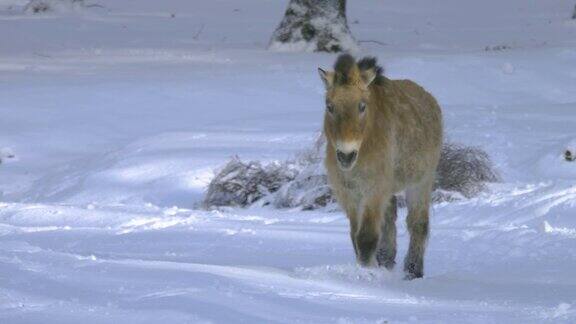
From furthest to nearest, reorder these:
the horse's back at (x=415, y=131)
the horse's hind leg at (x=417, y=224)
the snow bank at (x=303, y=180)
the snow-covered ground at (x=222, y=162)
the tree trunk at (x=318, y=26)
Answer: the tree trunk at (x=318, y=26) < the snow bank at (x=303, y=180) < the horse's hind leg at (x=417, y=224) < the horse's back at (x=415, y=131) < the snow-covered ground at (x=222, y=162)

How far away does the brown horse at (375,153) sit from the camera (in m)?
8.83

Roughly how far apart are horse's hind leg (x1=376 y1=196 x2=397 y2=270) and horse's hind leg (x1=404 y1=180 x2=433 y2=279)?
0.56 ft

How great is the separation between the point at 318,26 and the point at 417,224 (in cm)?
1199

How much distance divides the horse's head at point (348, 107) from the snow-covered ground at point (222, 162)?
2.54 ft

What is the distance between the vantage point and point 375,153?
29.7ft

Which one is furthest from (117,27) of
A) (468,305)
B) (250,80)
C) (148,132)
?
(468,305)

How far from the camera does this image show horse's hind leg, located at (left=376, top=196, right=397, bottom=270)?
32.0 feet

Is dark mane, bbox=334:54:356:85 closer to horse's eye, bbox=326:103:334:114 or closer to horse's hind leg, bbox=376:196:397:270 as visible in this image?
horse's eye, bbox=326:103:334:114

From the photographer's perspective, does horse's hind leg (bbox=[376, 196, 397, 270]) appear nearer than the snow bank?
Yes

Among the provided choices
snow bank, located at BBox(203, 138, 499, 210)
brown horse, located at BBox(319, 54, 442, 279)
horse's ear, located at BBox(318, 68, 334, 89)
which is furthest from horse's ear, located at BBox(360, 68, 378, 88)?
snow bank, located at BBox(203, 138, 499, 210)

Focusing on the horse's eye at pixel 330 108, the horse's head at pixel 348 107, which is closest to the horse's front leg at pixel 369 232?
the horse's head at pixel 348 107

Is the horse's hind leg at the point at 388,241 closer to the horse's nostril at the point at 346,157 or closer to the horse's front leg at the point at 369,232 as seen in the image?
the horse's front leg at the point at 369,232

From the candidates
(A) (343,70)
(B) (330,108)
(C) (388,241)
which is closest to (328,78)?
(A) (343,70)

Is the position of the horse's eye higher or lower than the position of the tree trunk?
lower
